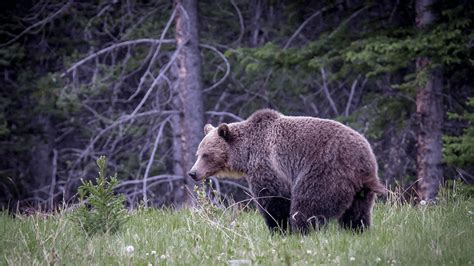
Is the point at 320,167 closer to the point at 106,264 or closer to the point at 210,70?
the point at 106,264

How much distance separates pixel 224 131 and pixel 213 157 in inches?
13.8

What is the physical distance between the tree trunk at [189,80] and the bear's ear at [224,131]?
7212 mm

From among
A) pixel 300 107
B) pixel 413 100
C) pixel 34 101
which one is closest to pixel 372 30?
pixel 413 100

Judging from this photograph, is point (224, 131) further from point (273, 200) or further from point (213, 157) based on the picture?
point (273, 200)

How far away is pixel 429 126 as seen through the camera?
12695 mm

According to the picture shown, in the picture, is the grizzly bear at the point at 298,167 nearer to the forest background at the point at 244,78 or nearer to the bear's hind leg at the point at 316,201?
the bear's hind leg at the point at 316,201

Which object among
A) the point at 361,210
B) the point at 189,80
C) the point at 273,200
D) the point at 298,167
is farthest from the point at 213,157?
the point at 189,80

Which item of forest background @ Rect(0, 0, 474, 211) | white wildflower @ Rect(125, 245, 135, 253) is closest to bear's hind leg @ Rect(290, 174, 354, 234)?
→ white wildflower @ Rect(125, 245, 135, 253)

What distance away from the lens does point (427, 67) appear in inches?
468

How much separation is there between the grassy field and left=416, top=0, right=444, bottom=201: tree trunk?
543 cm

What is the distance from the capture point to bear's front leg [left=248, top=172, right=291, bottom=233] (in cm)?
699

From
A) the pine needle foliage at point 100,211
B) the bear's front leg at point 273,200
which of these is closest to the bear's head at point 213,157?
the bear's front leg at point 273,200

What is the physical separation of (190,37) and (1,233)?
9.03 m

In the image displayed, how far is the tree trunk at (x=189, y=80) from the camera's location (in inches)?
596
